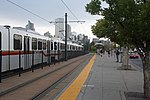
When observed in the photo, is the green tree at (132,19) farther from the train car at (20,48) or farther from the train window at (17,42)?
the train window at (17,42)

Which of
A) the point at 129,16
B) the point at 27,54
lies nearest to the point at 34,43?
the point at 27,54

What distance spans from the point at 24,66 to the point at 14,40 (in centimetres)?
317

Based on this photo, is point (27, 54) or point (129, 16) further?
point (27, 54)

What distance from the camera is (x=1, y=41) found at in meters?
17.0

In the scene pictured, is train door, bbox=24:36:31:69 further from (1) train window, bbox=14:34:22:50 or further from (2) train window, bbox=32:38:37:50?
(2) train window, bbox=32:38:37:50

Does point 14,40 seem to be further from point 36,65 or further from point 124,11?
point 124,11

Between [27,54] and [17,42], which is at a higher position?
[17,42]

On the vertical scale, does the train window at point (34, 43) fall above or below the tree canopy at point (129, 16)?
below

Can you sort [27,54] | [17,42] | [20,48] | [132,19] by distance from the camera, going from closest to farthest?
[132,19]
[17,42]
[20,48]
[27,54]

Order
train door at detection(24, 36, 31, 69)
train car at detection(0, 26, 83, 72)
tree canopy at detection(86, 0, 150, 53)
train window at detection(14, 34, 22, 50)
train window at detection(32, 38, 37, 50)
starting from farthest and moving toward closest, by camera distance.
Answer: train window at detection(32, 38, 37, 50), train door at detection(24, 36, 31, 69), train window at detection(14, 34, 22, 50), train car at detection(0, 26, 83, 72), tree canopy at detection(86, 0, 150, 53)

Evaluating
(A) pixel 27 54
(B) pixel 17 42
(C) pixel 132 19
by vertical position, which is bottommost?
(A) pixel 27 54

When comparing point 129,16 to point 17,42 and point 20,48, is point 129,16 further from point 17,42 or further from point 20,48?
point 20,48

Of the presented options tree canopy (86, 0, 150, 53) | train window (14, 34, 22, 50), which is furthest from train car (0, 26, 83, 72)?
tree canopy (86, 0, 150, 53)

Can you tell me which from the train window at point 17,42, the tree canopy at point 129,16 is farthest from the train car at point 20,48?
the tree canopy at point 129,16
